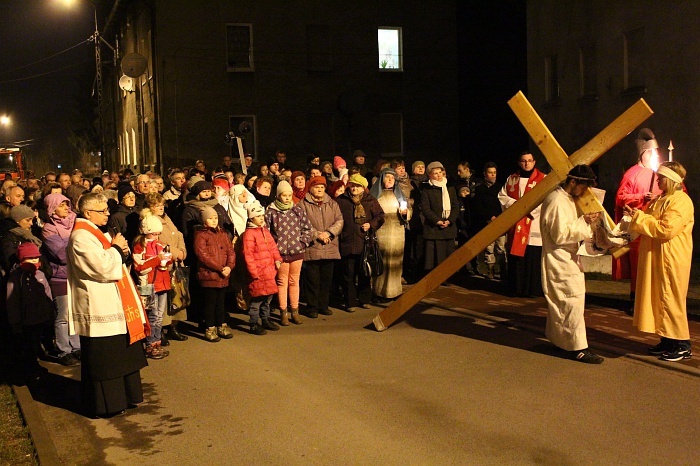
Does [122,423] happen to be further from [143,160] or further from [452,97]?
[143,160]

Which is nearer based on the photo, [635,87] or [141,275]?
[141,275]

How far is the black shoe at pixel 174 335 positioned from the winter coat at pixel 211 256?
0.77 m

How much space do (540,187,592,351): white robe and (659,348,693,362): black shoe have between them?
2.50 feet

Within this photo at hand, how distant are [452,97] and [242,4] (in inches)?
324

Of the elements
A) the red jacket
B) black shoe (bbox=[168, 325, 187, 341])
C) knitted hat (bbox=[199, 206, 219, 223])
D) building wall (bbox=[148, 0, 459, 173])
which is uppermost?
building wall (bbox=[148, 0, 459, 173])

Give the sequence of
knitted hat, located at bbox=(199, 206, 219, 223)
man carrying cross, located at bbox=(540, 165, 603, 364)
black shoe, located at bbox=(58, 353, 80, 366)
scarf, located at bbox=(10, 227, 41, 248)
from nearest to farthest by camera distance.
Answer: man carrying cross, located at bbox=(540, 165, 603, 364) < scarf, located at bbox=(10, 227, 41, 248) < black shoe, located at bbox=(58, 353, 80, 366) < knitted hat, located at bbox=(199, 206, 219, 223)

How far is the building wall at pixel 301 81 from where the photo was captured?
30.5m

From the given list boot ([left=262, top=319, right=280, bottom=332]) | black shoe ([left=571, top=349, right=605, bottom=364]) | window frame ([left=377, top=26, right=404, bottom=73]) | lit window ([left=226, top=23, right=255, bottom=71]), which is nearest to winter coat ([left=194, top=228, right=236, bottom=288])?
boot ([left=262, top=319, right=280, bottom=332])

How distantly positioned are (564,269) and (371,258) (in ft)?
12.7

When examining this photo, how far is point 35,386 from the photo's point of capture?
9062 mm

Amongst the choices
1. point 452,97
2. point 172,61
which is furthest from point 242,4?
point 452,97

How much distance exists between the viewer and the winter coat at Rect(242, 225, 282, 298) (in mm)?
10859

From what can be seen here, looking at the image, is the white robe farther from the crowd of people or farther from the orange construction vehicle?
the orange construction vehicle

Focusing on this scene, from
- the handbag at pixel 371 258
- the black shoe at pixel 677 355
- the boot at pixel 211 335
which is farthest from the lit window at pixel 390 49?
the black shoe at pixel 677 355
